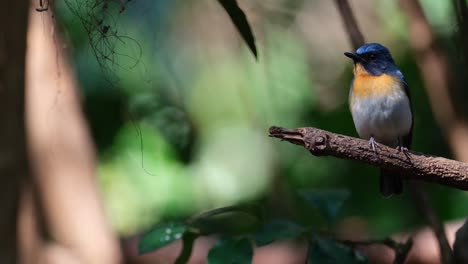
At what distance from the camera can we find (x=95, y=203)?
3932 millimetres

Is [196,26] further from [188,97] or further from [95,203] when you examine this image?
[95,203]

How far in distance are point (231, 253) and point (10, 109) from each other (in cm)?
107

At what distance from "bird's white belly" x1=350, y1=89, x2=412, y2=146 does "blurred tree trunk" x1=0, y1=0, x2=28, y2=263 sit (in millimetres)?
1524

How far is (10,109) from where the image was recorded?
2939 millimetres

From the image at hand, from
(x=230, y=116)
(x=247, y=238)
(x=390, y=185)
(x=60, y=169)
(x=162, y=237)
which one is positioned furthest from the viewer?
(x=230, y=116)

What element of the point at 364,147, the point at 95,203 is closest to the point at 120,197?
the point at 95,203

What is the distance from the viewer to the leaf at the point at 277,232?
8.26ft

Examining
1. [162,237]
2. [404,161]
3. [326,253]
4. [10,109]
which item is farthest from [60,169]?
[404,161]

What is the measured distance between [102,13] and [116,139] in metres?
2.79

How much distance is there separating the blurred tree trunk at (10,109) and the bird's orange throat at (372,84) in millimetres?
1540

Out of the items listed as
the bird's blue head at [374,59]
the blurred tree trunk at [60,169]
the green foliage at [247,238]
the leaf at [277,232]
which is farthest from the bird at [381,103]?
the blurred tree trunk at [60,169]

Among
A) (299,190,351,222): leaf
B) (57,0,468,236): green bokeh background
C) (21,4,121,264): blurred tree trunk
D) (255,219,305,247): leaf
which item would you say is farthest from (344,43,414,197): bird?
(21,4,121,264): blurred tree trunk

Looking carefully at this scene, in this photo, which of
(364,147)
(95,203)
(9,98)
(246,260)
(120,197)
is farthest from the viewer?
(120,197)

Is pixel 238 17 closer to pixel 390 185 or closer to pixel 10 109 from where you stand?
pixel 10 109
